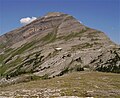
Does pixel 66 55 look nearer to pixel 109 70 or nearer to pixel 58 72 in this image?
pixel 58 72

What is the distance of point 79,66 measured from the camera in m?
145

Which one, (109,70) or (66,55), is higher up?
(66,55)

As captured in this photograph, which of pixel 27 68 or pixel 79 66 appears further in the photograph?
pixel 27 68

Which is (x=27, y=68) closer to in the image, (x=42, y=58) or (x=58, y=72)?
(x=42, y=58)

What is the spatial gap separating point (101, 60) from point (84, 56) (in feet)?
44.3

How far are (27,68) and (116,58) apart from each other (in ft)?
251

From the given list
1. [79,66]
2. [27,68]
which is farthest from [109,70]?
[27,68]

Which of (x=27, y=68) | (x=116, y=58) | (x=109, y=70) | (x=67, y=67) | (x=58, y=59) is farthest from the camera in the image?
(x=27, y=68)

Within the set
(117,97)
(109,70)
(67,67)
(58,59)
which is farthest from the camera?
(58,59)

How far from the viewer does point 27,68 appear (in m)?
191

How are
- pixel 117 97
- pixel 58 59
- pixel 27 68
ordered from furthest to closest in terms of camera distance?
1. pixel 27 68
2. pixel 58 59
3. pixel 117 97

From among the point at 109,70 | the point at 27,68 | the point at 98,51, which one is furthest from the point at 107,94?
the point at 27,68

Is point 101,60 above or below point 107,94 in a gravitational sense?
above

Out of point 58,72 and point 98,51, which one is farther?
point 98,51
